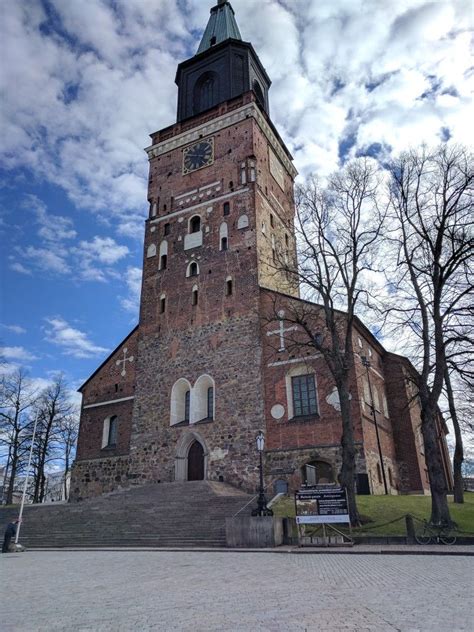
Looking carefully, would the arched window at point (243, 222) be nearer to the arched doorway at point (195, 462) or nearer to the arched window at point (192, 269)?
the arched window at point (192, 269)

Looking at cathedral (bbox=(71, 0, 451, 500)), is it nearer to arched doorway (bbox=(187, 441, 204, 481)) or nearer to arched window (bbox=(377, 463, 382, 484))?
arched doorway (bbox=(187, 441, 204, 481))

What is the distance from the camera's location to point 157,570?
9820 mm

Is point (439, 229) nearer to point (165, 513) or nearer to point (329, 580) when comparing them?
point (329, 580)

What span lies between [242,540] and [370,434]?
10.5 m

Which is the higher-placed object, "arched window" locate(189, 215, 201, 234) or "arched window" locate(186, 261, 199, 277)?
"arched window" locate(189, 215, 201, 234)

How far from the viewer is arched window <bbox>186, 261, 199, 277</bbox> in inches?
1167

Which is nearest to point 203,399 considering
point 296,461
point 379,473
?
point 296,461

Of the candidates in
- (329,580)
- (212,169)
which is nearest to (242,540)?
(329,580)

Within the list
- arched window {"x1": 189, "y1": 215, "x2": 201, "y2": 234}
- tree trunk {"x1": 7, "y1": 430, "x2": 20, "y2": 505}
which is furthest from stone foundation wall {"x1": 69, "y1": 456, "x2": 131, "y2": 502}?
arched window {"x1": 189, "y1": 215, "x2": 201, "y2": 234}

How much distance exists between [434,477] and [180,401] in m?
15.7

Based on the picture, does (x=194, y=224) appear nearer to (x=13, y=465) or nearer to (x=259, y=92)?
(x=259, y=92)

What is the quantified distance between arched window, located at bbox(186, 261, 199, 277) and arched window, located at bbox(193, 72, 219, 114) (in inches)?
515

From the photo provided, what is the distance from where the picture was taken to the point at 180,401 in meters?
27.3

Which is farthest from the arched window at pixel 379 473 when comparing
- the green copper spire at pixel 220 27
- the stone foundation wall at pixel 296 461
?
the green copper spire at pixel 220 27
